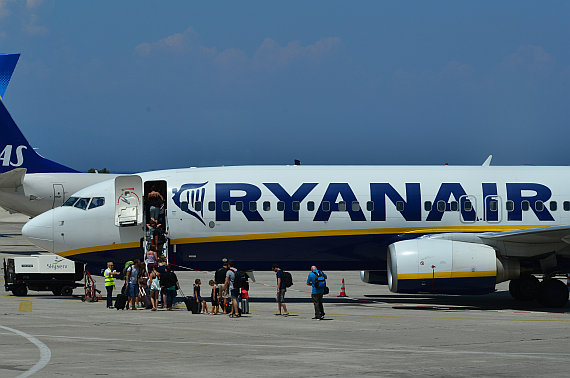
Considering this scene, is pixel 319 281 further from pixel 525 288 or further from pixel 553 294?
pixel 525 288

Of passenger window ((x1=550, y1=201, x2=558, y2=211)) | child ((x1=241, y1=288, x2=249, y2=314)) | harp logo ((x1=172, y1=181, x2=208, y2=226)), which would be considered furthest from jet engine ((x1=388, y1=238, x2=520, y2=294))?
harp logo ((x1=172, y1=181, x2=208, y2=226))

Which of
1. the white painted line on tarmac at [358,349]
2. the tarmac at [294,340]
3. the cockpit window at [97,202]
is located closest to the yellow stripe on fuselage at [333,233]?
the tarmac at [294,340]

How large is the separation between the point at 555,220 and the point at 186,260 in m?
13.8

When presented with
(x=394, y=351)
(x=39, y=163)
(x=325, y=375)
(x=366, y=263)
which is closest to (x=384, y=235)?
(x=366, y=263)

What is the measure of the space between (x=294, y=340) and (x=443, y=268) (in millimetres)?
9379

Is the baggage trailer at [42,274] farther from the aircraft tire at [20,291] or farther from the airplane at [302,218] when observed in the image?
the airplane at [302,218]

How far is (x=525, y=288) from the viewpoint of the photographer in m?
32.0

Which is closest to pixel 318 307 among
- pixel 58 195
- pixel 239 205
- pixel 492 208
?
pixel 239 205

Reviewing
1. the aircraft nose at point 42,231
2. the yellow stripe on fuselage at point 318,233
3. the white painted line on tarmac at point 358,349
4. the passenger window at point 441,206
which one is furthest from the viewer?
the aircraft nose at point 42,231

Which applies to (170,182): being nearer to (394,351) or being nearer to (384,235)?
(384,235)

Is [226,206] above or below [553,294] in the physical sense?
above

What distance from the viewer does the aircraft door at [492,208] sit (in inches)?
1223

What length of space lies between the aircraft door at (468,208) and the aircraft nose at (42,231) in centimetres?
1524

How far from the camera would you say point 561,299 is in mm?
30188
